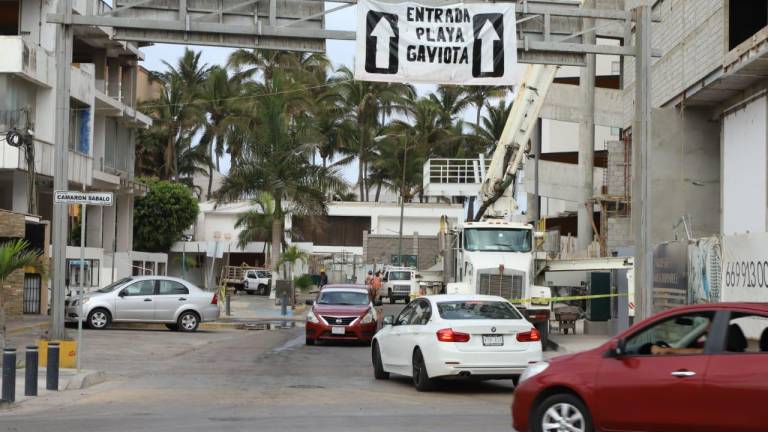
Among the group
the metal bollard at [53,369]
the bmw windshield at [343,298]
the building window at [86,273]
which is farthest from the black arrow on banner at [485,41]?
the building window at [86,273]

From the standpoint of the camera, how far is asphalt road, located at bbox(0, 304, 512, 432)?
1216 centimetres

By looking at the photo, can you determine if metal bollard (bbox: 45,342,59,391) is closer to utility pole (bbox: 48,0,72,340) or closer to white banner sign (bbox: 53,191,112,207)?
white banner sign (bbox: 53,191,112,207)

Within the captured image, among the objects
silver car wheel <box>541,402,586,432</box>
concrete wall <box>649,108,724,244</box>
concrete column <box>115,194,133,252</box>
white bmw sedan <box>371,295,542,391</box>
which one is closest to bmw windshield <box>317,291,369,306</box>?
white bmw sedan <box>371,295,542,391</box>

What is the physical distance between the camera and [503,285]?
26.1 meters

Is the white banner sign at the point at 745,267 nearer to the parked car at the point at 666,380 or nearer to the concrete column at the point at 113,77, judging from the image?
the parked car at the point at 666,380

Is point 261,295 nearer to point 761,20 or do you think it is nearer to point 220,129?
point 220,129

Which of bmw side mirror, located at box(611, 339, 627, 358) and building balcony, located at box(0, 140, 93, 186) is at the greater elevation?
building balcony, located at box(0, 140, 93, 186)

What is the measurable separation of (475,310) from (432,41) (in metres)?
6.31

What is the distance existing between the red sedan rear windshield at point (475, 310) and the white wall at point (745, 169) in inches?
585

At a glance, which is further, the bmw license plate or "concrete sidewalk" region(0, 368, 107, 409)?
the bmw license plate

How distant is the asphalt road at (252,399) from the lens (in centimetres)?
1216

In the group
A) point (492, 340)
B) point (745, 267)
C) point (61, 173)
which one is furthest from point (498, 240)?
point (61, 173)

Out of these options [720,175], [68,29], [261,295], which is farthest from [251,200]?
[68,29]

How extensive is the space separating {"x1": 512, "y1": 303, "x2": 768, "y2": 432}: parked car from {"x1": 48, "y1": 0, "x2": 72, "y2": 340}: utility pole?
11.2 metres
